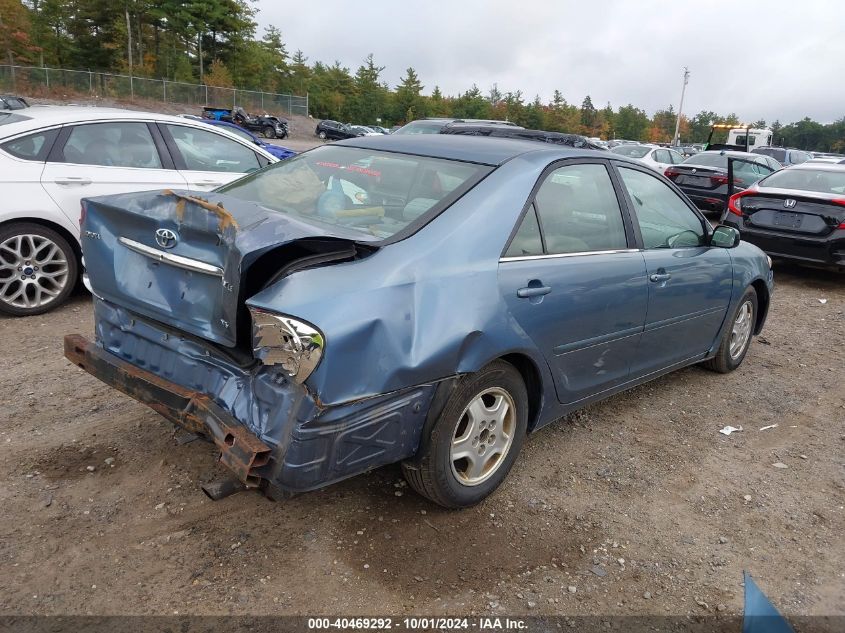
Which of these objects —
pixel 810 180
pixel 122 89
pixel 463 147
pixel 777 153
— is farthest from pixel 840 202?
pixel 122 89

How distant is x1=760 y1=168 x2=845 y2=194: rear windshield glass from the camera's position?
8633mm

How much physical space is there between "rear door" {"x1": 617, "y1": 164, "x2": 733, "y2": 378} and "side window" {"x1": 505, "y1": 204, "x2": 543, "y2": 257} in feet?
3.08

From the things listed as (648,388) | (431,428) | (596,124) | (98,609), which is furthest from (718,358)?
(596,124)

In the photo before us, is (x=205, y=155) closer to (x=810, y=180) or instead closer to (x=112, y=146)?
(x=112, y=146)

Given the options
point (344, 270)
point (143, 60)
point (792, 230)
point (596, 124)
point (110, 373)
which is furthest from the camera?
point (596, 124)

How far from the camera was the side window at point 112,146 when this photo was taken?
18.2 ft

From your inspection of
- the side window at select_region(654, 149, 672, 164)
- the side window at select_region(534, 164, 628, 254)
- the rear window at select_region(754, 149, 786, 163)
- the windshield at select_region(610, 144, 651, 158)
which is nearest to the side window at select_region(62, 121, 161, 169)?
the side window at select_region(534, 164, 628, 254)

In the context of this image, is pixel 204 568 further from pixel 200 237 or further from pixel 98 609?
pixel 200 237

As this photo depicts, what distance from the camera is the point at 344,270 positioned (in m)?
2.46

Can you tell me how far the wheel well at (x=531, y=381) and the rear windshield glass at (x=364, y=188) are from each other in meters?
0.78

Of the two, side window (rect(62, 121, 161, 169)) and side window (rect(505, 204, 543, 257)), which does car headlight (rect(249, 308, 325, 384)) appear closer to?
side window (rect(505, 204, 543, 257))

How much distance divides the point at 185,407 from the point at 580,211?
2.14 metres

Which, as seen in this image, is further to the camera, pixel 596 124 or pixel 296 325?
pixel 596 124

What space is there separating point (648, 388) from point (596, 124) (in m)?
88.1
